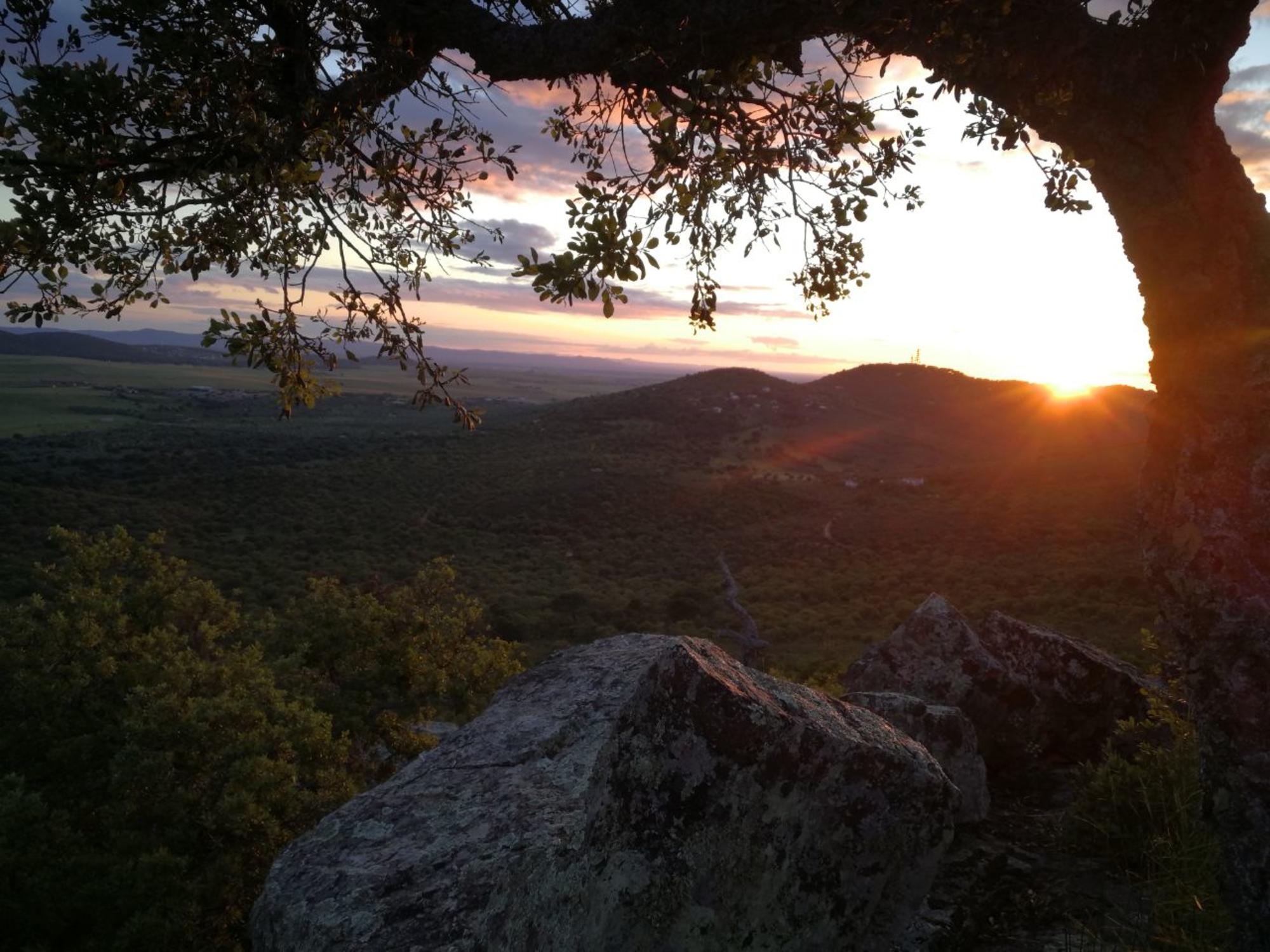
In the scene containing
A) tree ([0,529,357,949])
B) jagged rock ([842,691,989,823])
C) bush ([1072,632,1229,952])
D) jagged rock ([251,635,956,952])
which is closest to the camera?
jagged rock ([251,635,956,952])

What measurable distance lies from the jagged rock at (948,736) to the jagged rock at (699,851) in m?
3.14

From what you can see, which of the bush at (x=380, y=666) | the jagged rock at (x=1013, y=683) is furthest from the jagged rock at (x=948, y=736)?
the bush at (x=380, y=666)

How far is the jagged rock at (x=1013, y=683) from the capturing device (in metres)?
8.95

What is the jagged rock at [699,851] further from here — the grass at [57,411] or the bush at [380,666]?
the grass at [57,411]

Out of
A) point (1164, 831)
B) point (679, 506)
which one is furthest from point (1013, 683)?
point (679, 506)

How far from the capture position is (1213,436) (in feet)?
12.5

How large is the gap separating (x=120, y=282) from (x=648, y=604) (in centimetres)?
3468

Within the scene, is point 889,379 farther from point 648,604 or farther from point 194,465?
point 194,465

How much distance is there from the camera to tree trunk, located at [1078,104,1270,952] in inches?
144

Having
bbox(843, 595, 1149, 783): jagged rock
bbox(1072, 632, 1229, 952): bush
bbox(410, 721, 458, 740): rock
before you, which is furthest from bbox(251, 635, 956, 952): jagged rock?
bbox(410, 721, 458, 740): rock

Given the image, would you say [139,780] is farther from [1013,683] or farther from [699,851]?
[1013,683]

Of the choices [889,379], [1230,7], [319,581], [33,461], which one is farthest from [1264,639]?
[889,379]

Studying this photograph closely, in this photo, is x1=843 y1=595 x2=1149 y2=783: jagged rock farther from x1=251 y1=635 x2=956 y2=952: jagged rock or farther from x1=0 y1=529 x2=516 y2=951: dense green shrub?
x1=0 y1=529 x2=516 y2=951: dense green shrub

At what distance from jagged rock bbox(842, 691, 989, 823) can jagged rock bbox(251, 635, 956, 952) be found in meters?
3.14
